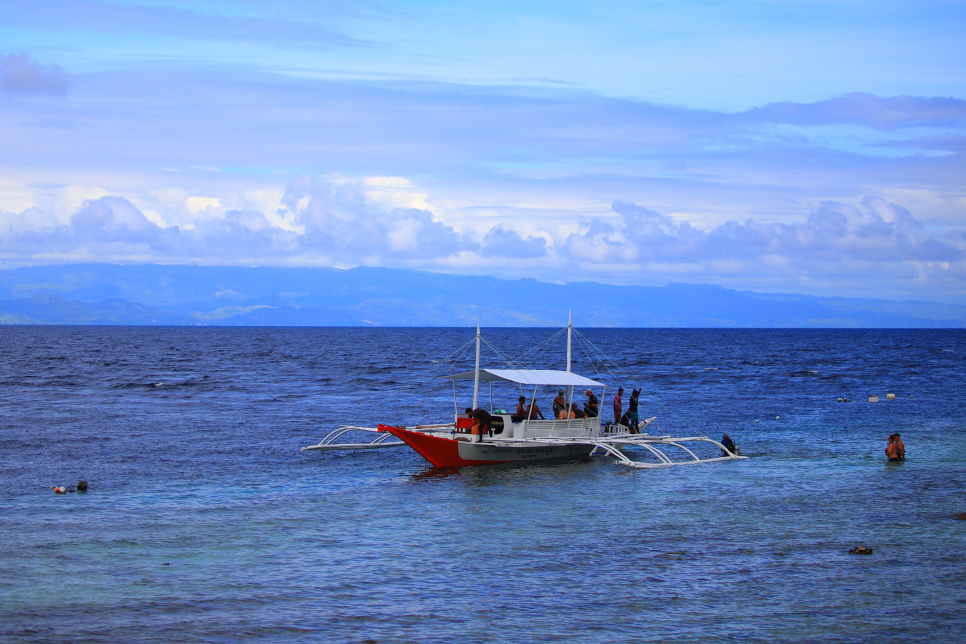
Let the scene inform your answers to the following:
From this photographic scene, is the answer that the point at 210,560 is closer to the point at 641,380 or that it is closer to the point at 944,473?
the point at 944,473

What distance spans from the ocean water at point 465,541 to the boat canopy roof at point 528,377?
3.42 m

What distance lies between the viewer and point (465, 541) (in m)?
21.9

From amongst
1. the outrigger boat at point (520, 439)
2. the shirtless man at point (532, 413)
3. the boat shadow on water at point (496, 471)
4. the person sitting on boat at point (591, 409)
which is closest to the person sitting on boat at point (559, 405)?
the outrigger boat at point (520, 439)

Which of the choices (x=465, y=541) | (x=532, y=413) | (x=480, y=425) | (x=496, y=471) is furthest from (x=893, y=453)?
(x=465, y=541)

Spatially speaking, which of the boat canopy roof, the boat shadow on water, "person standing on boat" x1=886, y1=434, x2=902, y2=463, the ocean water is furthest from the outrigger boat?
"person standing on boat" x1=886, y1=434, x2=902, y2=463

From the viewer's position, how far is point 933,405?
189 ft

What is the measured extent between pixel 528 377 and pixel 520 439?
252 cm

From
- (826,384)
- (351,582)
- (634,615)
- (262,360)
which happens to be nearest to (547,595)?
(634,615)

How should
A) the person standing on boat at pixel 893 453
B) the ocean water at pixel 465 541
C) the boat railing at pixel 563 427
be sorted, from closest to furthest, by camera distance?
the ocean water at pixel 465 541
the person standing on boat at pixel 893 453
the boat railing at pixel 563 427

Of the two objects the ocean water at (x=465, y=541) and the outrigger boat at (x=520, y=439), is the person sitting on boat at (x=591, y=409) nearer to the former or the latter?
the outrigger boat at (x=520, y=439)

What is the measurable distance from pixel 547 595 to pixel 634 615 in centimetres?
194

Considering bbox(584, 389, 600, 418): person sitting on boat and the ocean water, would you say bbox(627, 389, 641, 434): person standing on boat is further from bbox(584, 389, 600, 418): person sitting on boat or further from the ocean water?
the ocean water

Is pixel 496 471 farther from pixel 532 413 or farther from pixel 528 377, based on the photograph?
pixel 528 377

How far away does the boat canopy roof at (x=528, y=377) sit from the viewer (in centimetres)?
3412
